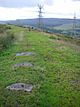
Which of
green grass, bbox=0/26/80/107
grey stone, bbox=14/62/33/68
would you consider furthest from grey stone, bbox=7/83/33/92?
grey stone, bbox=14/62/33/68

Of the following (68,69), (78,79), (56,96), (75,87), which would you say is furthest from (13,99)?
(68,69)

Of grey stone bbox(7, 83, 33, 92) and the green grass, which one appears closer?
the green grass

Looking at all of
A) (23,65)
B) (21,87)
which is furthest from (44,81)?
(23,65)

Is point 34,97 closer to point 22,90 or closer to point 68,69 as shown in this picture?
point 22,90

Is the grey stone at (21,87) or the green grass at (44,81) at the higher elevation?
the grey stone at (21,87)

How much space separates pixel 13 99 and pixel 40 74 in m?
5.92

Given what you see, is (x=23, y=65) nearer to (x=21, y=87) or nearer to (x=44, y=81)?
(x=44, y=81)

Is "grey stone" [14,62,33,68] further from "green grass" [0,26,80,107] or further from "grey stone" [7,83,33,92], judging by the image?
"grey stone" [7,83,33,92]

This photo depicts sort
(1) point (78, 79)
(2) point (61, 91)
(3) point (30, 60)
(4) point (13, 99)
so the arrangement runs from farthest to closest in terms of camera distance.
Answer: (3) point (30, 60), (1) point (78, 79), (2) point (61, 91), (4) point (13, 99)

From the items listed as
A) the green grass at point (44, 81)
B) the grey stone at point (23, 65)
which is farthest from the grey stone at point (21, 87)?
the grey stone at point (23, 65)

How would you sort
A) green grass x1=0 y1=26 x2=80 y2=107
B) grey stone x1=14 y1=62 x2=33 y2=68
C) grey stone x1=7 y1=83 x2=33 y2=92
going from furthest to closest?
grey stone x1=14 y1=62 x2=33 y2=68 → grey stone x1=7 y1=83 x2=33 y2=92 → green grass x1=0 y1=26 x2=80 y2=107

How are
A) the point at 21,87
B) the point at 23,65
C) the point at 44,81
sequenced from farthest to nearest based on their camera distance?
the point at 23,65, the point at 44,81, the point at 21,87

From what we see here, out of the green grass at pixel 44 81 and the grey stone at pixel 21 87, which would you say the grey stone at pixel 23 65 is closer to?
the green grass at pixel 44 81

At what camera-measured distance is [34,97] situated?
1939cm
